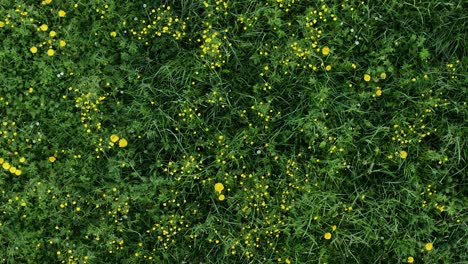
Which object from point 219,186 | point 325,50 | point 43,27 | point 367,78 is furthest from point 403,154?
point 43,27

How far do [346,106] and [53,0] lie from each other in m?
2.24

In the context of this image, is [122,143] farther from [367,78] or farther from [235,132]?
[367,78]

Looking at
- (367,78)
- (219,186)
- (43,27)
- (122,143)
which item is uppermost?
(43,27)

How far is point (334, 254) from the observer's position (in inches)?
130

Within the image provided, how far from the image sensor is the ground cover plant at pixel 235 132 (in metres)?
3.28

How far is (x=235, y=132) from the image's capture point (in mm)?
3365

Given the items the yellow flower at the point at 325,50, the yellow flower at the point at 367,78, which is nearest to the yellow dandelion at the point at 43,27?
the yellow flower at the point at 325,50

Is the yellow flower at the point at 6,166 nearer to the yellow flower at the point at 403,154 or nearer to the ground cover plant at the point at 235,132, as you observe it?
the ground cover plant at the point at 235,132

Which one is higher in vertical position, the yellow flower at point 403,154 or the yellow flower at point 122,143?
the yellow flower at point 403,154

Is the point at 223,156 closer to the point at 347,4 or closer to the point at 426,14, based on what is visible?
the point at 347,4

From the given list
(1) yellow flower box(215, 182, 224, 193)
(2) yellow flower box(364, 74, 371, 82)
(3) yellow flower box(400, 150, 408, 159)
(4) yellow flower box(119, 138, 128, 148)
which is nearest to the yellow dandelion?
(4) yellow flower box(119, 138, 128, 148)

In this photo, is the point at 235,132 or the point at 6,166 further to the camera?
the point at 235,132

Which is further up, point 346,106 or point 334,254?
point 346,106

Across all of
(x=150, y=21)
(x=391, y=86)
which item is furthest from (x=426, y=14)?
(x=150, y=21)
